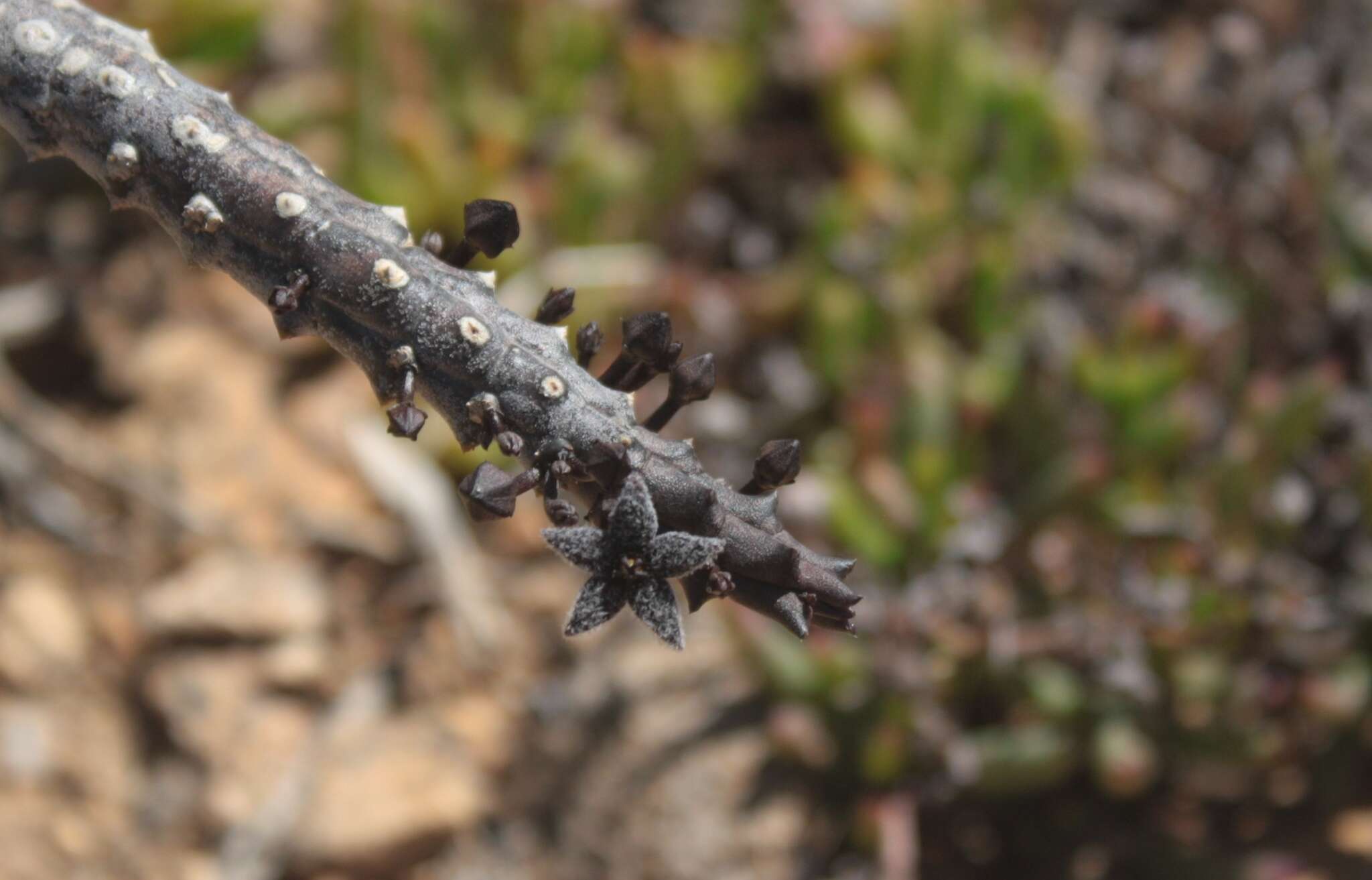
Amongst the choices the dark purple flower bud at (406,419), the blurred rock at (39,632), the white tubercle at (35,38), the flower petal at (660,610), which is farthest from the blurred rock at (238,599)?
the flower petal at (660,610)

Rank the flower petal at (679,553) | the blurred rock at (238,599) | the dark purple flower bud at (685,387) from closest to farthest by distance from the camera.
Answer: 1. the flower petal at (679,553)
2. the dark purple flower bud at (685,387)
3. the blurred rock at (238,599)

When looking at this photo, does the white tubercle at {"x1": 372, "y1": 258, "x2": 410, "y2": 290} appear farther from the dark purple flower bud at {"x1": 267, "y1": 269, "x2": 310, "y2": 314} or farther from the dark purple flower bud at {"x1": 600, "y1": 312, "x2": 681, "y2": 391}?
the dark purple flower bud at {"x1": 600, "y1": 312, "x2": 681, "y2": 391}

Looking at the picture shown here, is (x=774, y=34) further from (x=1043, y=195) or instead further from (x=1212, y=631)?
(x=1212, y=631)

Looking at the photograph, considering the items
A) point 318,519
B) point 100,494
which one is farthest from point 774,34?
point 100,494

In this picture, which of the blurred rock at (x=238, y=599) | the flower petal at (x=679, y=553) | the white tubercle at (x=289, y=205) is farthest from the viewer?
the blurred rock at (x=238, y=599)

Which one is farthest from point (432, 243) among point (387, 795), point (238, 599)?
point (238, 599)

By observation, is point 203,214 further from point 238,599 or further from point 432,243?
point 238,599

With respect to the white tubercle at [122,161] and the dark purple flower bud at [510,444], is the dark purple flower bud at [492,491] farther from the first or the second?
the white tubercle at [122,161]
